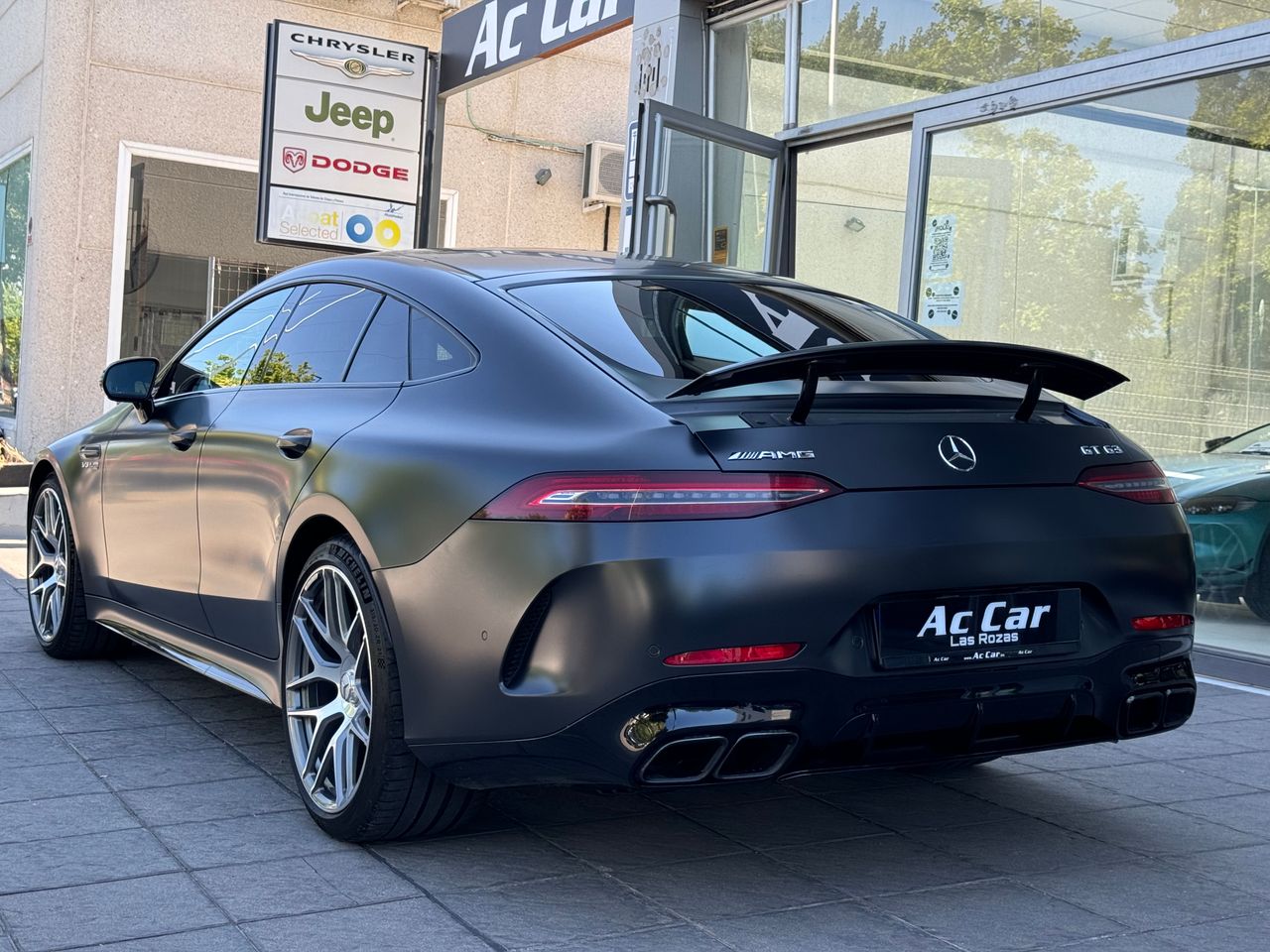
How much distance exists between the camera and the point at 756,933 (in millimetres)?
2934

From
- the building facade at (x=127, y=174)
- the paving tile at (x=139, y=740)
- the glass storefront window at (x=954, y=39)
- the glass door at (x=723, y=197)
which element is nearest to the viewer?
the paving tile at (x=139, y=740)

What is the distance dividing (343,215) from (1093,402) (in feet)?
20.2

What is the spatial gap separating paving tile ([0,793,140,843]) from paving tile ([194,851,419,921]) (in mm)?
467

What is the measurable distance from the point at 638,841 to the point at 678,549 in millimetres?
1041

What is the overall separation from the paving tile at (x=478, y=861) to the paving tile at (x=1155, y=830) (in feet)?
4.43

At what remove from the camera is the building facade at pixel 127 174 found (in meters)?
14.6

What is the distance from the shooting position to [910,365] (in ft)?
10.1

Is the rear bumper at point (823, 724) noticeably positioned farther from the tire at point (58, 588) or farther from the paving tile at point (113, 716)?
the tire at point (58, 588)

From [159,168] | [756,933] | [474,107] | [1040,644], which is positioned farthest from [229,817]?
[474,107]

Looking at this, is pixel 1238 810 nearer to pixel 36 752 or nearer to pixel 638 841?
pixel 638 841

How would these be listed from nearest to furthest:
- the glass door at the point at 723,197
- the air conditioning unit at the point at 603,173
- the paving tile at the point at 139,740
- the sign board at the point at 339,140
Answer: the paving tile at the point at 139,740, the glass door at the point at 723,197, the sign board at the point at 339,140, the air conditioning unit at the point at 603,173

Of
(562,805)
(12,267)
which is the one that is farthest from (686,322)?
(12,267)

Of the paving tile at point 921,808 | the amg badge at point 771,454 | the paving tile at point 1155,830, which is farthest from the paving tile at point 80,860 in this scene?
the paving tile at point 1155,830

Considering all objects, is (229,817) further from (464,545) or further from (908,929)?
(908,929)
